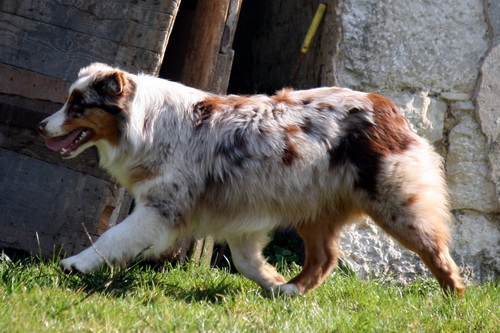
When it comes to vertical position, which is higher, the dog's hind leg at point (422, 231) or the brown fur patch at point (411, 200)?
the brown fur patch at point (411, 200)

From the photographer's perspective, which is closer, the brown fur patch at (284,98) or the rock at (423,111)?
the brown fur patch at (284,98)

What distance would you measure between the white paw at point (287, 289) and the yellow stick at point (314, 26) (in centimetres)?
234

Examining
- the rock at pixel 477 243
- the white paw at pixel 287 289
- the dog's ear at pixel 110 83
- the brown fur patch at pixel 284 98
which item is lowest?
the white paw at pixel 287 289

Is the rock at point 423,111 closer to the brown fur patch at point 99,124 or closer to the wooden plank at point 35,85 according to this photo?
the brown fur patch at point 99,124

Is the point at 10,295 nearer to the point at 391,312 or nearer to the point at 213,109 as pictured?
the point at 213,109

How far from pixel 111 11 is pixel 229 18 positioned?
0.95 m

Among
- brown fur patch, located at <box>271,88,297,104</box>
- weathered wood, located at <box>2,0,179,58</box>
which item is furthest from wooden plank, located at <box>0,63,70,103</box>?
brown fur patch, located at <box>271,88,297,104</box>

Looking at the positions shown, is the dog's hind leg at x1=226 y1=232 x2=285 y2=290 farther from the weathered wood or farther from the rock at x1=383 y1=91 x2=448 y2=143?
the rock at x1=383 y1=91 x2=448 y2=143

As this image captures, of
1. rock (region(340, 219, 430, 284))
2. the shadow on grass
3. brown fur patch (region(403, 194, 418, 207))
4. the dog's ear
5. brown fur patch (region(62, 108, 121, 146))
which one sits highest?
the dog's ear

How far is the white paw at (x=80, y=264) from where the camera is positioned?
528 centimetres

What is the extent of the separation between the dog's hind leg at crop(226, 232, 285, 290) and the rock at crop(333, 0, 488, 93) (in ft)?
5.36

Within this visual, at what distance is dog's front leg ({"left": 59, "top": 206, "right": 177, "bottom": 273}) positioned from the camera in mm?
5297

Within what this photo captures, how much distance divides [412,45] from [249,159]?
80.8 inches

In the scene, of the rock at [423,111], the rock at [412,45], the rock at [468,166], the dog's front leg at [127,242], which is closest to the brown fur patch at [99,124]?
the dog's front leg at [127,242]
